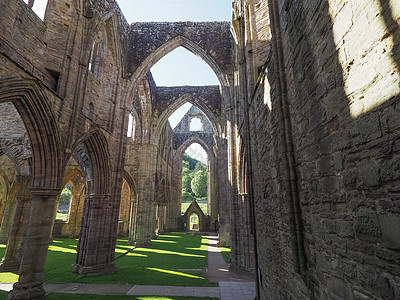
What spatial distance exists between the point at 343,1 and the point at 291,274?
3.11m

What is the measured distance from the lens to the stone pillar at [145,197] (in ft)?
49.9

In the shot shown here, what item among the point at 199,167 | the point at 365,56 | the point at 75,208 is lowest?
the point at 75,208

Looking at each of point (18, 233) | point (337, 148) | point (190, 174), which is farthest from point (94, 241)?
point (190, 174)

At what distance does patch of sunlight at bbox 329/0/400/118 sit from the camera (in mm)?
1428

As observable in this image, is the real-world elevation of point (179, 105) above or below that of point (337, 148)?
above

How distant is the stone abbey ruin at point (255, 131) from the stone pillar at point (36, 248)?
28mm

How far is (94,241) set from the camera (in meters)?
8.78

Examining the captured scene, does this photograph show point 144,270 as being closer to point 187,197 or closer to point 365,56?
point 365,56

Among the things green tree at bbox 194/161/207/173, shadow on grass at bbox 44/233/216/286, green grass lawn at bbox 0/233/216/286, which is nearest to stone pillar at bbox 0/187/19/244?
shadow on grass at bbox 44/233/216/286

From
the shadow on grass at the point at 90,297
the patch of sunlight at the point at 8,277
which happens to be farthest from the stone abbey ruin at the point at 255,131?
the patch of sunlight at the point at 8,277

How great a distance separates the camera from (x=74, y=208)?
62.3ft

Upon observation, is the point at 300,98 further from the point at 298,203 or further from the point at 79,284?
the point at 79,284

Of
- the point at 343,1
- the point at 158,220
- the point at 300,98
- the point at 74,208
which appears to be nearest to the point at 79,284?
the point at 300,98

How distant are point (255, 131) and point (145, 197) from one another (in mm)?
12475
